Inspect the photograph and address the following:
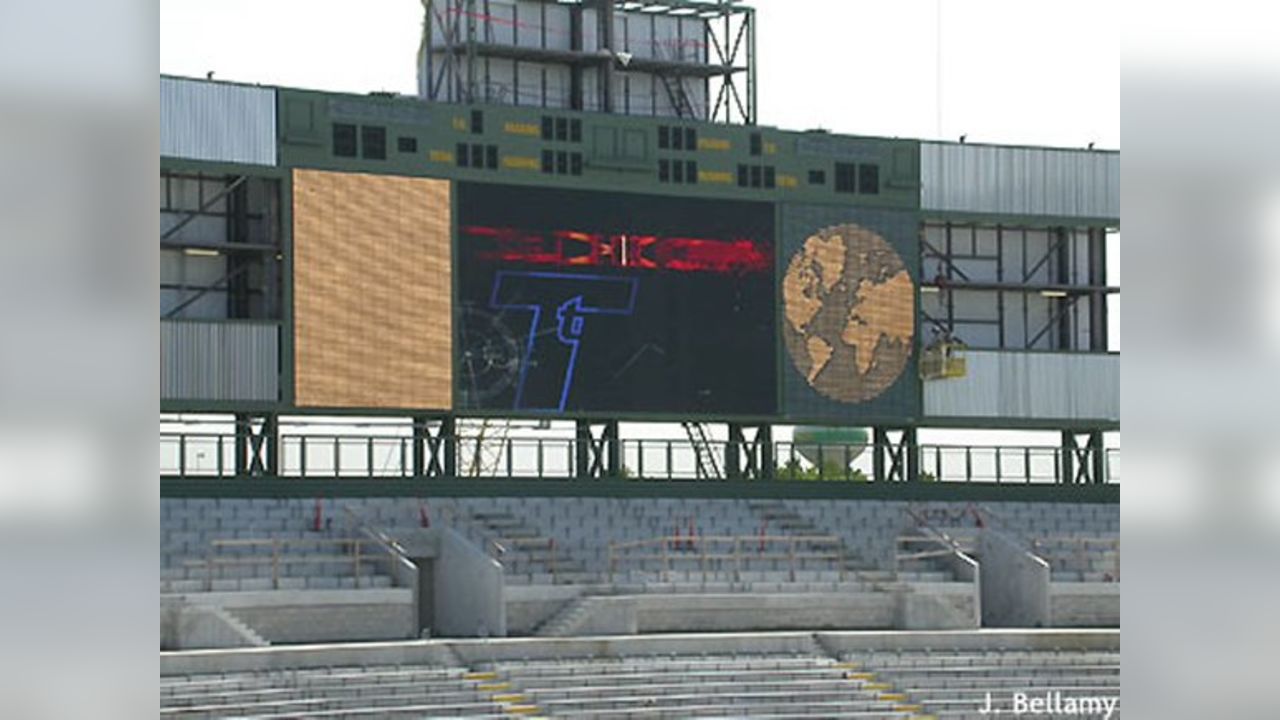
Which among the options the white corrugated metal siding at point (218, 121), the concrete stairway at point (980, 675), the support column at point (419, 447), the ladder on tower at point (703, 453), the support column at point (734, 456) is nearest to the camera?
the concrete stairway at point (980, 675)

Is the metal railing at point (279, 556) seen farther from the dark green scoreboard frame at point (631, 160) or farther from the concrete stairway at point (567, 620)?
the concrete stairway at point (567, 620)

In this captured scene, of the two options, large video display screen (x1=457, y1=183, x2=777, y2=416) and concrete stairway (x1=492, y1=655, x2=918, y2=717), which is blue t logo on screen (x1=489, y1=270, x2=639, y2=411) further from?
concrete stairway (x1=492, y1=655, x2=918, y2=717)

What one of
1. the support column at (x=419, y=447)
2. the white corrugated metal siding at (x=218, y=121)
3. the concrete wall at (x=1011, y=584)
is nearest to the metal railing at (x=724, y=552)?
the concrete wall at (x=1011, y=584)

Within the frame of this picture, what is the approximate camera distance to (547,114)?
109 ft

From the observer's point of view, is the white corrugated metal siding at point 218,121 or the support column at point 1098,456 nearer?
the white corrugated metal siding at point 218,121

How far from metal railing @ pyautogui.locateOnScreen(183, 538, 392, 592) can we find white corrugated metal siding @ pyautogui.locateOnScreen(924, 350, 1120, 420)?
9.88m

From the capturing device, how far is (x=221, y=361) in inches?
1219

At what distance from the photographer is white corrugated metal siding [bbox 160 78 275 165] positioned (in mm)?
30828

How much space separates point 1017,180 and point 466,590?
12.3 m

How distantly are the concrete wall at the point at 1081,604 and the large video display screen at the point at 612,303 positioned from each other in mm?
5068

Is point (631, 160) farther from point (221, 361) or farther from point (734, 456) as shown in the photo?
point (221, 361)

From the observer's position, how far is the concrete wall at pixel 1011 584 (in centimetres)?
3356
